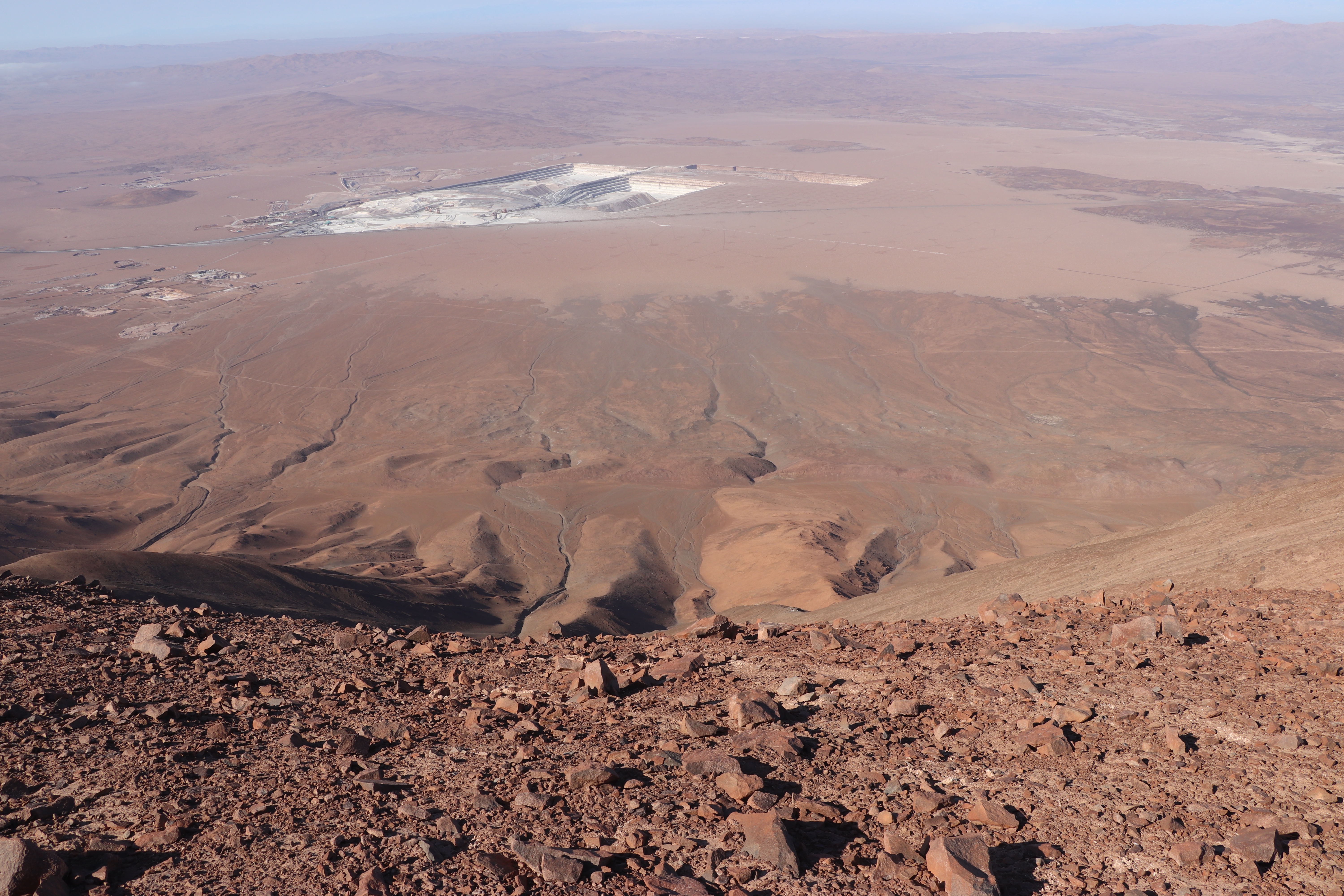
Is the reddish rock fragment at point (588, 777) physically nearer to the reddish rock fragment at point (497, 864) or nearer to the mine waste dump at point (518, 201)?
the reddish rock fragment at point (497, 864)

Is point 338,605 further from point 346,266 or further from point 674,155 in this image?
point 674,155

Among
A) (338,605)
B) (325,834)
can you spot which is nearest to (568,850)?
(325,834)

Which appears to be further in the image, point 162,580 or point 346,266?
point 346,266

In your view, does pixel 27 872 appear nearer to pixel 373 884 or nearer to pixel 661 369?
pixel 373 884

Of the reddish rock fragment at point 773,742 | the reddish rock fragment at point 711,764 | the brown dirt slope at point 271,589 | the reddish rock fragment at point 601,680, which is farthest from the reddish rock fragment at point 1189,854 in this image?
the brown dirt slope at point 271,589

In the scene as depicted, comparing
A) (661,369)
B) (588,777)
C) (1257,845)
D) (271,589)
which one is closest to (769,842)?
(588,777)

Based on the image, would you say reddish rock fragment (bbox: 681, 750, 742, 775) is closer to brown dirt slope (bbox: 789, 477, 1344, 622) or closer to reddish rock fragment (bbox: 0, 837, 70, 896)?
reddish rock fragment (bbox: 0, 837, 70, 896)
